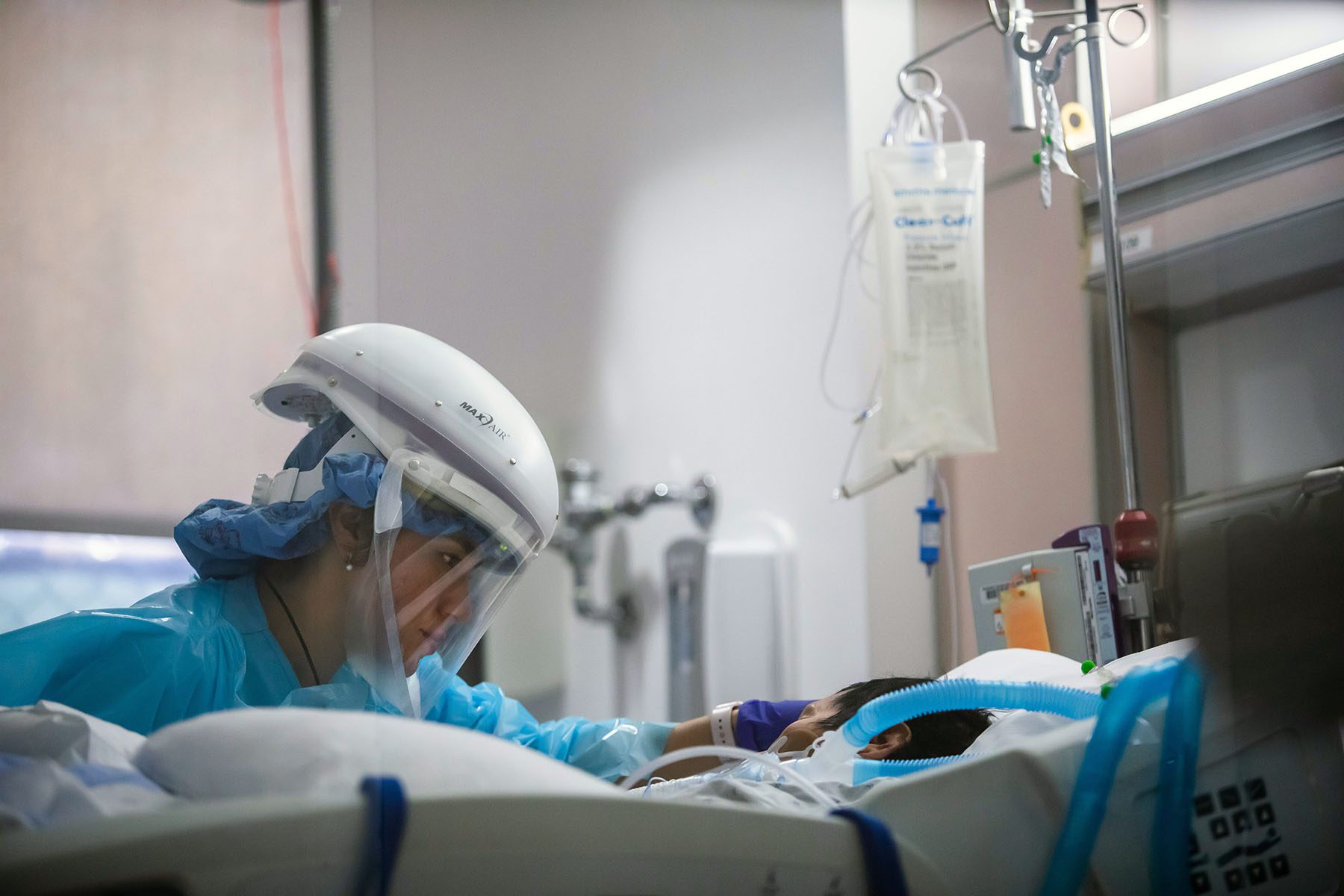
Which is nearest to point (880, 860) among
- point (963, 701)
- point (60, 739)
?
point (963, 701)

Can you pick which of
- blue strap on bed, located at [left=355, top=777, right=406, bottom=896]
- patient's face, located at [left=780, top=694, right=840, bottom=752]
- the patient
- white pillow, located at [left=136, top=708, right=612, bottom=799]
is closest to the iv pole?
the patient

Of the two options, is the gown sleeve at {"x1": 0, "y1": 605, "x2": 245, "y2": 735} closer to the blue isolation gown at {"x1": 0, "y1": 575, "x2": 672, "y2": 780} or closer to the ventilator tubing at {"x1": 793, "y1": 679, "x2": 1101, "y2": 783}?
the blue isolation gown at {"x1": 0, "y1": 575, "x2": 672, "y2": 780}

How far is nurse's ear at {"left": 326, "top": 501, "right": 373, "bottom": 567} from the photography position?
48.8 inches

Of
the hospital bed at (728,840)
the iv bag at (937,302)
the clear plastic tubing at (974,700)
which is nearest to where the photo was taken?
the hospital bed at (728,840)

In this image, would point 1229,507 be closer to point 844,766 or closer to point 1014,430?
point 844,766

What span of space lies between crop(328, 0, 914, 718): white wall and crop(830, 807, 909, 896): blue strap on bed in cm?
120

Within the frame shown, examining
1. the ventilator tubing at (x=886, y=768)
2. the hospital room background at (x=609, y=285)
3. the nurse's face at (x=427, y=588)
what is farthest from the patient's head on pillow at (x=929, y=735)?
the nurse's face at (x=427, y=588)

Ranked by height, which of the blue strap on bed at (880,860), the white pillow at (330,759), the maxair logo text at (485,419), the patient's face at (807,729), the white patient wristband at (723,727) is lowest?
the white patient wristband at (723,727)

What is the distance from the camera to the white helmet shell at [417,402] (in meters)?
1.20

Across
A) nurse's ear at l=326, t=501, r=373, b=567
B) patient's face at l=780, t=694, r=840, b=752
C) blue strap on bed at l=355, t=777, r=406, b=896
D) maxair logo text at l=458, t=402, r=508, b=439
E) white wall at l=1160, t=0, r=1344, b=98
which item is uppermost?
white wall at l=1160, t=0, r=1344, b=98

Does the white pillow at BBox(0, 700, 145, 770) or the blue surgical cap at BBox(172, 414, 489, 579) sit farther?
the blue surgical cap at BBox(172, 414, 489, 579)

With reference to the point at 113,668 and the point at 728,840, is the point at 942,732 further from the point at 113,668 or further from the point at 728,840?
the point at 113,668

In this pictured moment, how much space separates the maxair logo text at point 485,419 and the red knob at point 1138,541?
74 centimetres

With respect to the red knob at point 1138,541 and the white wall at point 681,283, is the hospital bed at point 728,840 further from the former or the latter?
the white wall at point 681,283
